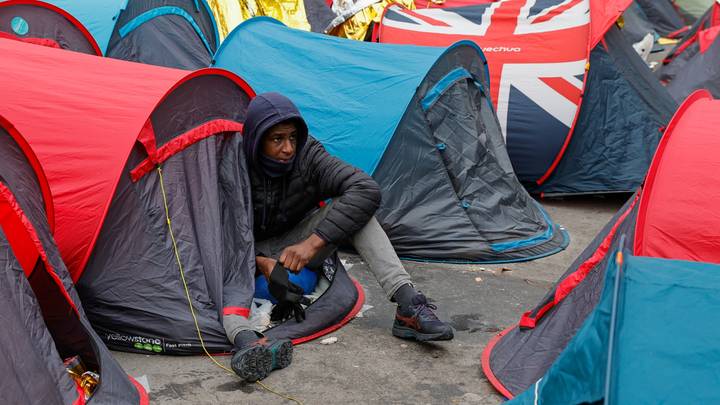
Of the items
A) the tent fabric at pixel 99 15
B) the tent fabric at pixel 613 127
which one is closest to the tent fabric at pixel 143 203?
the tent fabric at pixel 99 15

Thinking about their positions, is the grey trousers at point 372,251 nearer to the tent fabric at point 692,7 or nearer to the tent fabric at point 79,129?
the tent fabric at point 79,129

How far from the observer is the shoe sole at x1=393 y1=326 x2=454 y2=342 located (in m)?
4.66

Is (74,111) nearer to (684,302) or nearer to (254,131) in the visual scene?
(254,131)

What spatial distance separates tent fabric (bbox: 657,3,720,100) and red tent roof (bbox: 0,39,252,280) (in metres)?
6.51

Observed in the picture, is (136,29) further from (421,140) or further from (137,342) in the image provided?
(137,342)

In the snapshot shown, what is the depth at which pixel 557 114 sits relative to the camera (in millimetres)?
7816

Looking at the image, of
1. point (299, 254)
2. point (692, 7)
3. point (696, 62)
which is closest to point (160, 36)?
point (299, 254)

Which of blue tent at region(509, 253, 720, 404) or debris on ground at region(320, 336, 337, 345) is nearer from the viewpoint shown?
blue tent at region(509, 253, 720, 404)

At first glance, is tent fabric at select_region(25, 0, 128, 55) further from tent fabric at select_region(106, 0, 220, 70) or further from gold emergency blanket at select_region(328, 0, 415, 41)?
gold emergency blanket at select_region(328, 0, 415, 41)

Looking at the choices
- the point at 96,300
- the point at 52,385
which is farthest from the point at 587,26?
the point at 52,385

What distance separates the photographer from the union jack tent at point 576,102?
785cm

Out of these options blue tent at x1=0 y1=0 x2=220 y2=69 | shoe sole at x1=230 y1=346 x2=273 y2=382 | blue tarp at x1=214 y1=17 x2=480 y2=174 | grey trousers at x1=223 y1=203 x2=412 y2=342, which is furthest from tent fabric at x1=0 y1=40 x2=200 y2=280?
blue tent at x1=0 y1=0 x2=220 y2=69

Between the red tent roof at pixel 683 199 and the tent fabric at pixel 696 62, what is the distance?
5.99 meters

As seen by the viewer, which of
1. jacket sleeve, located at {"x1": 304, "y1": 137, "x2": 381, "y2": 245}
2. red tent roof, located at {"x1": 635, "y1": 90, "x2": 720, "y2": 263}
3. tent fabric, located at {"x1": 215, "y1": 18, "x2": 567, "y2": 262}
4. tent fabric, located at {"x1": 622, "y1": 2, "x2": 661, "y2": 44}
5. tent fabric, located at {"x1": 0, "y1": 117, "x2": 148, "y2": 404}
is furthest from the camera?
tent fabric, located at {"x1": 622, "y1": 2, "x2": 661, "y2": 44}
